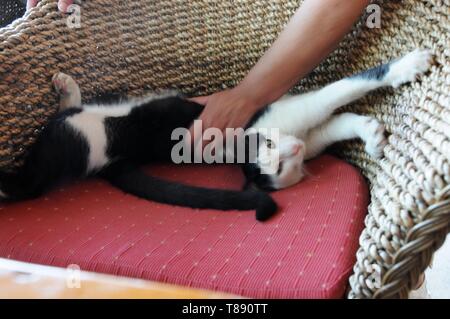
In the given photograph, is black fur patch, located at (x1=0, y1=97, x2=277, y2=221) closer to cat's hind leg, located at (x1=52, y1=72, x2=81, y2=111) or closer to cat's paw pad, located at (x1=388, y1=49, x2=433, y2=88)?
cat's hind leg, located at (x1=52, y1=72, x2=81, y2=111)

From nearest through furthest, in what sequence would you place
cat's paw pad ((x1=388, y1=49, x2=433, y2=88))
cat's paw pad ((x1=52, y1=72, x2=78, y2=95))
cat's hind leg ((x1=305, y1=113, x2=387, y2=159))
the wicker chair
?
1. the wicker chair
2. cat's paw pad ((x1=388, y1=49, x2=433, y2=88))
3. cat's hind leg ((x1=305, y1=113, x2=387, y2=159))
4. cat's paw pad ((x1=52, y1=72, x2=78, y2=95))

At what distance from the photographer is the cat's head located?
1122 millimetres

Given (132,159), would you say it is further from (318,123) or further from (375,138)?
(375,138)

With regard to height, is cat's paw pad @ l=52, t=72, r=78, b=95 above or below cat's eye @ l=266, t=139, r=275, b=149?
above

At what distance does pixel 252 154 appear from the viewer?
3.96 ft

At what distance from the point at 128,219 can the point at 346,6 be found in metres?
0.66

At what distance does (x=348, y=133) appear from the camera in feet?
3.78

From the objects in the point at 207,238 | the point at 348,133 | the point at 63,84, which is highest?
the point at 63,84

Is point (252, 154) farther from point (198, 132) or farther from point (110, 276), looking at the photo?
point (110, 276)

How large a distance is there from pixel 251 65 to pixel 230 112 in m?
0.19

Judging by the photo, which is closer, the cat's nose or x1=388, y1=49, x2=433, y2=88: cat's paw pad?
x1=388, y1=49, x2=433, y2=88: cat's paw pad

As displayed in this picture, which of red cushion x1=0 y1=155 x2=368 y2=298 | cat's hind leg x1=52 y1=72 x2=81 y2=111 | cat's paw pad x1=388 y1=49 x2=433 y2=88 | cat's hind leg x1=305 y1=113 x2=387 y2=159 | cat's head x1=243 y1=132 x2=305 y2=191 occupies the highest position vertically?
cat's paw pad x1=388 y1=49 x2=433 y2=88

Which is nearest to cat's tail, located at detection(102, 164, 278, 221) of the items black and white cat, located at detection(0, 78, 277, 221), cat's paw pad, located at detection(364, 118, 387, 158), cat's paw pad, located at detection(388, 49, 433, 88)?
black and white cat, located at detection(0, 78, 277, 221)

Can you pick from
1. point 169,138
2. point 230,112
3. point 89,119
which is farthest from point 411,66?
point 89,119
